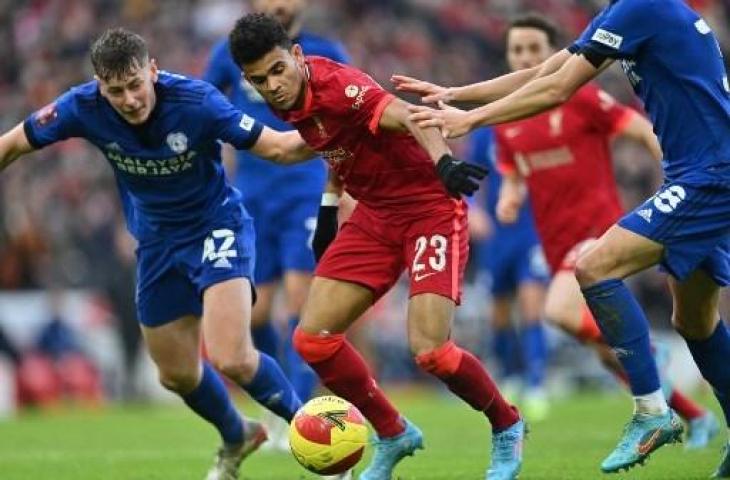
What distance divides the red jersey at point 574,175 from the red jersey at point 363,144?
3.12 meters

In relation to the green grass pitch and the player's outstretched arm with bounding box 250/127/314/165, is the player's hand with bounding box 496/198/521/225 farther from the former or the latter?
the player's outstretched arm with bounding box 250/127/314/165

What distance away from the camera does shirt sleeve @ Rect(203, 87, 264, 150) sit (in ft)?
25.4

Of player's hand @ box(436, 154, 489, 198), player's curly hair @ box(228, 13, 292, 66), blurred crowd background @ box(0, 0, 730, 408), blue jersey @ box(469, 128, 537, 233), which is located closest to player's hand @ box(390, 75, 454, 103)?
player's hand @ box(436, 154, 489, 198)

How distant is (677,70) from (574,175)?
3.64m

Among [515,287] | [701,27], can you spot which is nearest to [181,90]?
[701,27]

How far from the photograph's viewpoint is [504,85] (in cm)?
765

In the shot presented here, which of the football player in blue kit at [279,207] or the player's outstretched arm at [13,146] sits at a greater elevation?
the player's outstretched arm at [13,146]

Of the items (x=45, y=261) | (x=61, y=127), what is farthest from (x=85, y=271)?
(x=61, y=127)

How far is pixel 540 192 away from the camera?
426 inches

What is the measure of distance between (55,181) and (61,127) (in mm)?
14391

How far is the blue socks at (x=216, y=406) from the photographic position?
328 inches

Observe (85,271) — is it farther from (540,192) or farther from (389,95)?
(389,95)

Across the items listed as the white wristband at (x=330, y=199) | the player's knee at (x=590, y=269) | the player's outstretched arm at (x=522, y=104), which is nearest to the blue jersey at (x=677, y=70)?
the player's outstretched arm at (x=522, y=104)

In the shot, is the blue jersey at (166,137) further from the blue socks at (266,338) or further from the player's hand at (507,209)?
the player's hand at (507,209)
